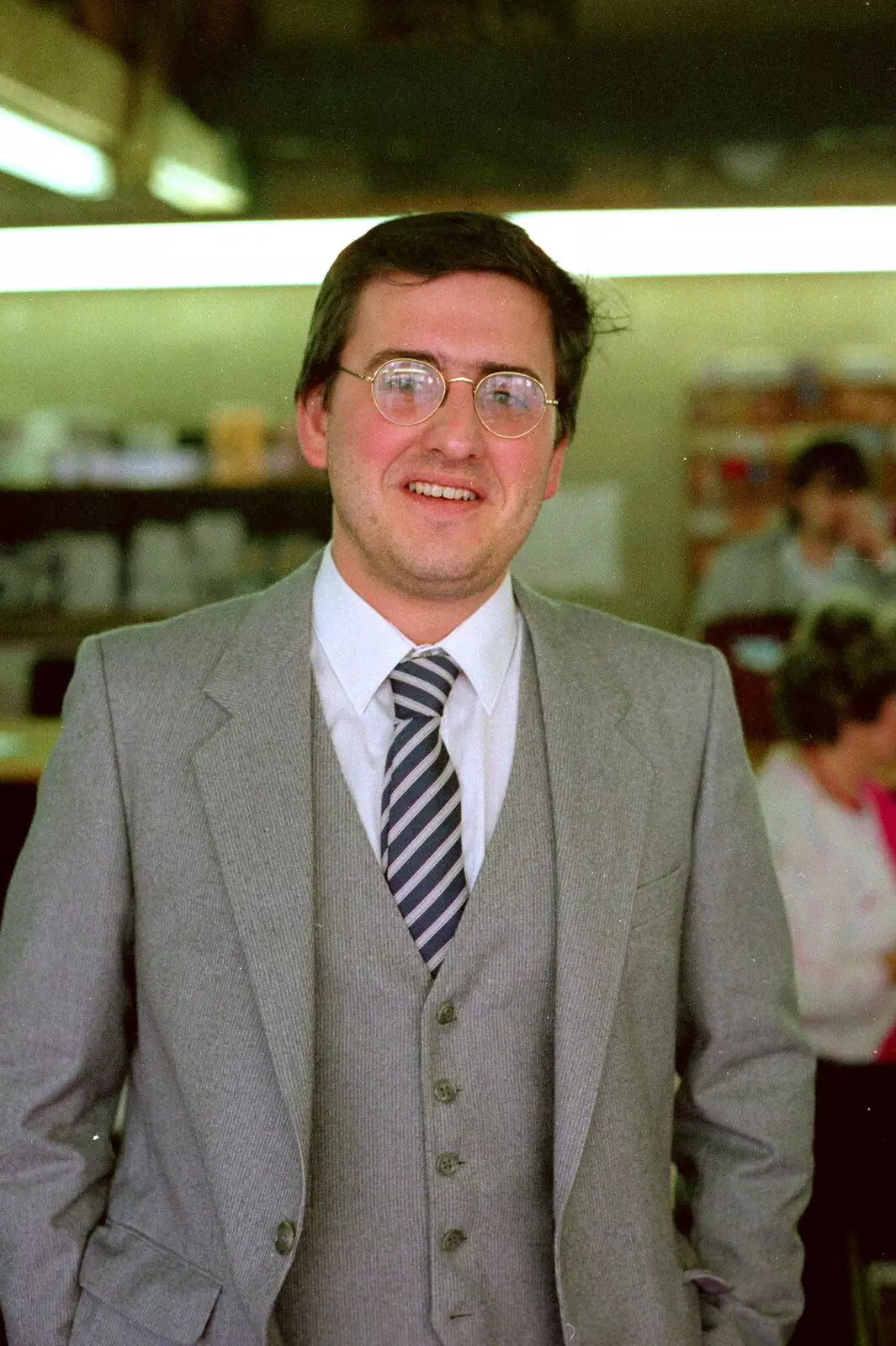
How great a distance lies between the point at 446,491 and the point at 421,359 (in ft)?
0.53

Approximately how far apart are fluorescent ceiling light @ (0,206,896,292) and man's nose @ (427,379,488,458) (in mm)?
2004

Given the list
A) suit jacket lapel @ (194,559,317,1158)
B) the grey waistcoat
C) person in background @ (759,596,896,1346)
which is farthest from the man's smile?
person in background @ (759,596,896,1346)

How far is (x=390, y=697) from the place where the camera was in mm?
1670

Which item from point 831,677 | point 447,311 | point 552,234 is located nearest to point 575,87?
point 552,234

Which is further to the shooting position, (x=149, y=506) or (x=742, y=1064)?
(x=149, y=506)

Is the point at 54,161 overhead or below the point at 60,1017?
overhead

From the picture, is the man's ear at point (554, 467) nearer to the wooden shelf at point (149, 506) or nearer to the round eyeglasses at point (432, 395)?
the round eyeglasses at point (432, 395)

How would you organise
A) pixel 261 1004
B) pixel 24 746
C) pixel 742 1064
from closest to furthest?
pixel 261 1004, pixel 742 1064, pixel 24 746

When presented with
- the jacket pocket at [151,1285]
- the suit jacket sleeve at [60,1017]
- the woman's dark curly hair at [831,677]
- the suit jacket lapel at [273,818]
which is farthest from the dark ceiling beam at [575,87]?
the jacket pocket at [151,1285]

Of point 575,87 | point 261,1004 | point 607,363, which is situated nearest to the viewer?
point 261,1004

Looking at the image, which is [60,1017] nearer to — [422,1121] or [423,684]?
[422,1121]

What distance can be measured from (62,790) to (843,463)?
10.3 ft

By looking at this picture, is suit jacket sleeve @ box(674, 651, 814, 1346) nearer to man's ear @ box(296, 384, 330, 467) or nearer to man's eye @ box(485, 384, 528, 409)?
man's eye @ box(485, 384, 528, 409)

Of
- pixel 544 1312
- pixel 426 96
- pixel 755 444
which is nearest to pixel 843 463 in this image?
pixel 755 444
